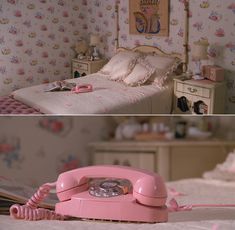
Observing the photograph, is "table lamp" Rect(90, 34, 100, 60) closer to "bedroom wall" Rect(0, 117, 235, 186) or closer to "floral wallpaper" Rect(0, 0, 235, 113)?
"floral wallpaper" Rect(0, 0, 235, 113)

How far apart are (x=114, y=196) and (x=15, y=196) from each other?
0.58 feet

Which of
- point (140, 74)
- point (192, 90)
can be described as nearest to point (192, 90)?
point (192, 90)

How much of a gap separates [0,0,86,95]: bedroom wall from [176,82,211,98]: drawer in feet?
0.77

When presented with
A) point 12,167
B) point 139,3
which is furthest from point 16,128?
point 139,3

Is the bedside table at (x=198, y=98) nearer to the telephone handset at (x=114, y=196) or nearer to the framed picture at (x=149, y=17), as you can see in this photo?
the framed picture at (x=149, y=17)

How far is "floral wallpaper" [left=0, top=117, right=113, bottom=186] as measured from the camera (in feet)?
2.60

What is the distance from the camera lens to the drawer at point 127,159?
0.78 metres

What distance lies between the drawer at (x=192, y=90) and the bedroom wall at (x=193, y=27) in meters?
0.05

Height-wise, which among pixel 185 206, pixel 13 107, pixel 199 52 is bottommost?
pixel 185 206

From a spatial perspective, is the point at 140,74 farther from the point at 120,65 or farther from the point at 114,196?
the point at 114,196

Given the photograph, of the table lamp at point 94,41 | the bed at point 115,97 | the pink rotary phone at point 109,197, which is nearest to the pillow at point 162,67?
the bed at point 115,97

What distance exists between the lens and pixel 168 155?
2.62ft

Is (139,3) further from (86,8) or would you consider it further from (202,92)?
(202,92)

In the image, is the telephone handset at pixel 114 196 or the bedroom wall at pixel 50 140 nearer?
the telephone handset at pixel 114 196
